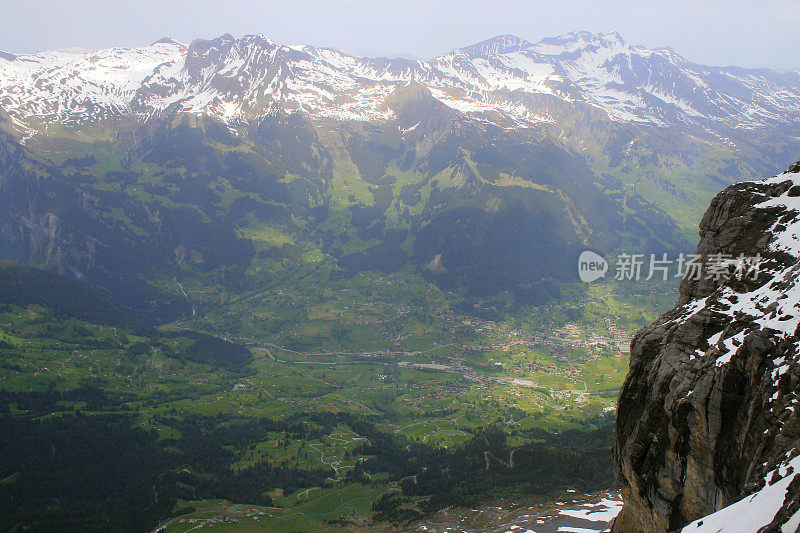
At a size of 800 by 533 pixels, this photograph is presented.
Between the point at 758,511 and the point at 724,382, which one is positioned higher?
the point at 724,382

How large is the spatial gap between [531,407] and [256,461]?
8534 centimetres

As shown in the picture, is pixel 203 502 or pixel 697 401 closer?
pixel 697 401

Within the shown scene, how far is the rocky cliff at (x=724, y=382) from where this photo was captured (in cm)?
3284

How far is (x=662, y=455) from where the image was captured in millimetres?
40188

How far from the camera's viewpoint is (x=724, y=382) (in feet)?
119

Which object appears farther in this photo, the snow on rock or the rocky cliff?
the rocky cliff

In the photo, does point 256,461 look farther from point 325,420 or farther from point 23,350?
point 23,350

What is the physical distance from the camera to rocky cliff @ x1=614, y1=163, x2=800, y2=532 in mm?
32844

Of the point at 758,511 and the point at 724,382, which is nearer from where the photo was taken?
the point at 758,511

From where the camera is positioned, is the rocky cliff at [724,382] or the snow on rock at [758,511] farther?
the rocky cliff at [724,382]

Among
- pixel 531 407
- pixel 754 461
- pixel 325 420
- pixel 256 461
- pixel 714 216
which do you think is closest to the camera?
pixel 754 461

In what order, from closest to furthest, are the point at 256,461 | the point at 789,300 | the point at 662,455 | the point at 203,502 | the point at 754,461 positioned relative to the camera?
the point at 754,461, the point at 789,300, the point at 662,455, the point at 203,502, the point at 256,461

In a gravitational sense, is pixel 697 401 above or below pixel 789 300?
A: below

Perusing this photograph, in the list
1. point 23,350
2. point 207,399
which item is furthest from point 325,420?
point 23,350
